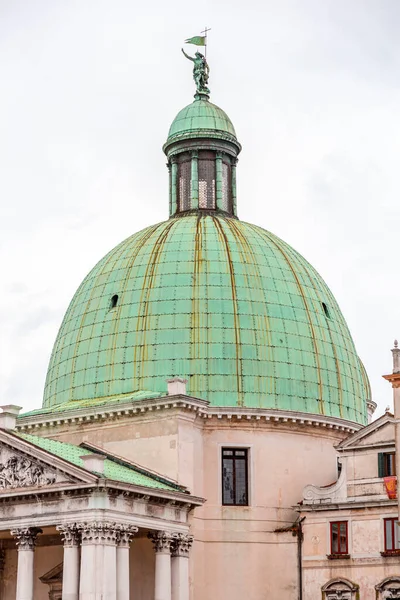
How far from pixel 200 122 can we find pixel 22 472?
826 inches

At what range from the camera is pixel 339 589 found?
151ft

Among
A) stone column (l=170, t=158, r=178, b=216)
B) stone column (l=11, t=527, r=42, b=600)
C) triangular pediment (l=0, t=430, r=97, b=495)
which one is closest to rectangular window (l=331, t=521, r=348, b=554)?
triangular pediment (l=0, t=430, r=97, b=495)

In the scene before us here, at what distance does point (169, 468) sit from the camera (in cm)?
4759

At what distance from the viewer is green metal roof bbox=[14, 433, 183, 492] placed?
44719mm

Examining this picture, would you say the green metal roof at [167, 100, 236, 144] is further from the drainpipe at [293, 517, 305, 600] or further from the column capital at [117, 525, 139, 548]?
the column capital at [117, 525, 139, 548]

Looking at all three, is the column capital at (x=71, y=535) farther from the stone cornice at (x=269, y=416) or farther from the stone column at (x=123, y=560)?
the stone cornice at (x=269, y=416)

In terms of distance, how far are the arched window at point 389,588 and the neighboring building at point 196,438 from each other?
258 millimetres

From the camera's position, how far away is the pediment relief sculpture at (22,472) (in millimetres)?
44438

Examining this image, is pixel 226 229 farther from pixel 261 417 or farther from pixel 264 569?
pixel 264 569

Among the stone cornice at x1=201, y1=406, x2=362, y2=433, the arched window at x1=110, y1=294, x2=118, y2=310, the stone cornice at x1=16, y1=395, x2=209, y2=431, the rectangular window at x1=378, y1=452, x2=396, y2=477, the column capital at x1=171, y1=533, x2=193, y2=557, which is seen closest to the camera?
the column capital at x1=171, y1=533, x2=193, y2=557

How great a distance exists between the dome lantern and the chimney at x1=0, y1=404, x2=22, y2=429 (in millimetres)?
14238

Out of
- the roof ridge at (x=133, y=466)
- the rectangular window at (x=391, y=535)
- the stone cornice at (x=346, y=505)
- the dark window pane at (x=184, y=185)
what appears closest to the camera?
the rectangular window at (x=391, y=535)

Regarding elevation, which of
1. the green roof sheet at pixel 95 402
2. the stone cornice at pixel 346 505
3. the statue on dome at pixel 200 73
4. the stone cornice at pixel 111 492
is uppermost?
the statue on dome at pixel 200 73

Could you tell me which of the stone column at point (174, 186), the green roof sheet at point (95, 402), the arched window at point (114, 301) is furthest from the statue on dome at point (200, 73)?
the green roof sheet at point (95, 402)
